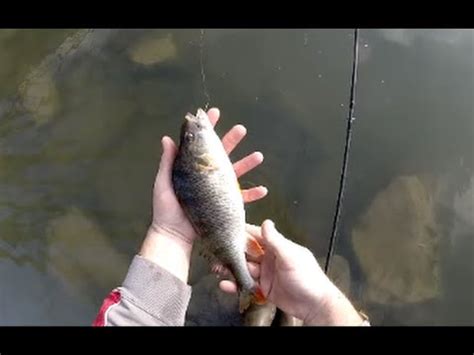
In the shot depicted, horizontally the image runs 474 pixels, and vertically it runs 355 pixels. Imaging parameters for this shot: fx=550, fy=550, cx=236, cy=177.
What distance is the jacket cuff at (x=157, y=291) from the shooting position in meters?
2.29

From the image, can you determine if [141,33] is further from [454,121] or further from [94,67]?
[454,121]

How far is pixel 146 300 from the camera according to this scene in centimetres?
229

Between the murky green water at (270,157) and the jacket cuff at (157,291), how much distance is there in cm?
144

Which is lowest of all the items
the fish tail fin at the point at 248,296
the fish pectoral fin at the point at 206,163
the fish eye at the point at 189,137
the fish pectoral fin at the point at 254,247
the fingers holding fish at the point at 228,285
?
the fish tail fin at the point at 248,296

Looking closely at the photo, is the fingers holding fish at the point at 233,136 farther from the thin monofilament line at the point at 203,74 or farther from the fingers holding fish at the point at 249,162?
the thin monofilament line at the point at 203,74

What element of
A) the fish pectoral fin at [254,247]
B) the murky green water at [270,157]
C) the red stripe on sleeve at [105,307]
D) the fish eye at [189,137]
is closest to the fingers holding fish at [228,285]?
the fish pectoral fin at [254,247]

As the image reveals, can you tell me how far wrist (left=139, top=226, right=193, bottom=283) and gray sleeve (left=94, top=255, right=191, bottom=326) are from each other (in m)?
0.08

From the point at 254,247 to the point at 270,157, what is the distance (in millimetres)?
1638

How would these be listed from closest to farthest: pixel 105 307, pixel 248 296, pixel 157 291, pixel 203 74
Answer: pixel 105 307
pixel 157 291
pixel 248 296
pixel 203 74

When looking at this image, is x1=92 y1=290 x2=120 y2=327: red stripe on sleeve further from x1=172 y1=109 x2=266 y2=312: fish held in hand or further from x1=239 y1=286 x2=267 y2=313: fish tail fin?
x1=239 y1=286 x2=267 y2=313: fish tail fin

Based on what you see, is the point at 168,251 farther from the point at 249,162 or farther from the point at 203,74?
the point at 203,74

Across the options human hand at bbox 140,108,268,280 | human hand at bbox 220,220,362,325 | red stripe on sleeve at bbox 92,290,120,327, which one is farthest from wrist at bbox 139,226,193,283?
human hand at bbox 220,220,362,325

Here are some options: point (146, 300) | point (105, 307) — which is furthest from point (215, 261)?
point (105, 307)

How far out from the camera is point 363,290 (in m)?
Answer: 3.89
